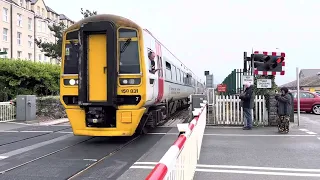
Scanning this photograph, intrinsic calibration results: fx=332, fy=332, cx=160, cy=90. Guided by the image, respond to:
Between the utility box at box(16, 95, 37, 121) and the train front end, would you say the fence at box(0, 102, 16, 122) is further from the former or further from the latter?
the train front end

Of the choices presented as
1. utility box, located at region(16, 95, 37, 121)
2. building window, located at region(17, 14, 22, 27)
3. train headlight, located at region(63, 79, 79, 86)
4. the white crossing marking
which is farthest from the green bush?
building window, located at region(17, 14, 22, 27)

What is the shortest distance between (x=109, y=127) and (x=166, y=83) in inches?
161

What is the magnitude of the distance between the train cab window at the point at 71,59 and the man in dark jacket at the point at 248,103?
596 cm

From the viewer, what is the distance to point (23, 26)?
5228 centimetres

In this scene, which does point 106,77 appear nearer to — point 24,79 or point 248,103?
point 248,103

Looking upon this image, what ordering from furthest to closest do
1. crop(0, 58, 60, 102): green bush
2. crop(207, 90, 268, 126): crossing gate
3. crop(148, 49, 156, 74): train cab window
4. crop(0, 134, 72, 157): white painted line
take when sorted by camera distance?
crop(0, 58, 60, 102): green bush < crop(207, 90, 268, 126): crossing gate < crop(148, 49, 156, 74): train cab window < crop(0, 134, 72, 157): white painted line

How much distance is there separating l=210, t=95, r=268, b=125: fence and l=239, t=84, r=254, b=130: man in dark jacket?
73cm

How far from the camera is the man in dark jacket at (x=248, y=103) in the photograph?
38.5ft

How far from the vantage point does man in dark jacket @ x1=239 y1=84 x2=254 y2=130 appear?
1173cm

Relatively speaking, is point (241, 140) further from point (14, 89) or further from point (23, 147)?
point (14, 89)

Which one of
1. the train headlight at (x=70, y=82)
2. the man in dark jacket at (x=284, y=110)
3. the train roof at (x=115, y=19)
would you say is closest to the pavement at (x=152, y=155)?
the man in dark jacket at (x=284, y=110)

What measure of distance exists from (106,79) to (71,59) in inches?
51.2

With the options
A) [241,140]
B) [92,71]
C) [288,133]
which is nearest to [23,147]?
[92,71]

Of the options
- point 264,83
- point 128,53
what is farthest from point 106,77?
point 264,83
